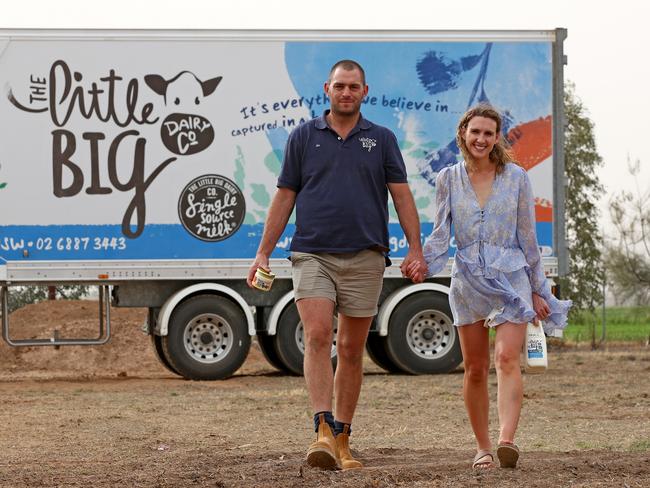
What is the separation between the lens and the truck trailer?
52.3 feet

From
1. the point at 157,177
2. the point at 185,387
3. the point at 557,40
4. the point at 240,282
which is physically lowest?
the point at 185,387

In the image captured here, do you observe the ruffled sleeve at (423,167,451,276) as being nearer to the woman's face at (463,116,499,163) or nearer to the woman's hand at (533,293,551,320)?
the woman's face at (463,116,499,163)

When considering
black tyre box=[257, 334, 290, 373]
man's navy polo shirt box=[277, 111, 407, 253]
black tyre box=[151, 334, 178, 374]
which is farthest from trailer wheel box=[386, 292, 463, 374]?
man's navy polo shirt box=[277, 111, 407, 253]

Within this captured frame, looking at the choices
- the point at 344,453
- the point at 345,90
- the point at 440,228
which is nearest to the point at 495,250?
the point at 440,228

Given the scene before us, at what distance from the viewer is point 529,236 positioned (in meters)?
7.15

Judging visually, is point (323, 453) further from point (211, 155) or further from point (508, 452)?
point (211, 155)

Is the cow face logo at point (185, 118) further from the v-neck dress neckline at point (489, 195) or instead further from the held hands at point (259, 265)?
the v-neck dress neckline at point (489, 195)

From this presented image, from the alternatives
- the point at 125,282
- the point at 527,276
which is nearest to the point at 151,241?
the point at 125,282

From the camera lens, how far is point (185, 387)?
15.7 metres

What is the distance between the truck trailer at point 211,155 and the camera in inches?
628

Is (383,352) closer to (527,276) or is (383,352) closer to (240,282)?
(240,282)

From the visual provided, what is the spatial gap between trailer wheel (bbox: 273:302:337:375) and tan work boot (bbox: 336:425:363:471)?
8.90 m

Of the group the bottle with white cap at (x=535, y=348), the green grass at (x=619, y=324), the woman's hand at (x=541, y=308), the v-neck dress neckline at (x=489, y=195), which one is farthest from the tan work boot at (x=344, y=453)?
the green grass at (x=619, y=324)

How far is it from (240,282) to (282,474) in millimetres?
9717
